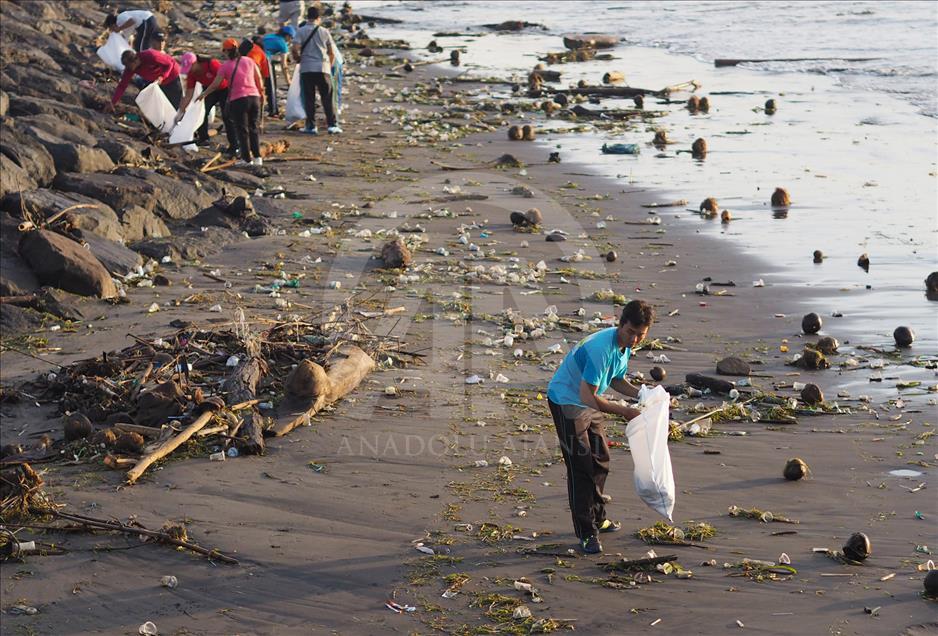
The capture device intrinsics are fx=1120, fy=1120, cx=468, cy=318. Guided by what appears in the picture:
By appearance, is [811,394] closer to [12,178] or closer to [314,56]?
[12,178]

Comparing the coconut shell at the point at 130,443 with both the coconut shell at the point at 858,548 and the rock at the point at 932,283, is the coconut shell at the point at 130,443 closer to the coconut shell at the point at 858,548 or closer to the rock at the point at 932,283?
the coconut shell at the point at 858,548

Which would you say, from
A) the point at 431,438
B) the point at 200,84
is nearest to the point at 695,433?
the point at 431,438

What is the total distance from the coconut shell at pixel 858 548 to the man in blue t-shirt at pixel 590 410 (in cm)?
125

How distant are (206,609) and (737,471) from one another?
3392mm

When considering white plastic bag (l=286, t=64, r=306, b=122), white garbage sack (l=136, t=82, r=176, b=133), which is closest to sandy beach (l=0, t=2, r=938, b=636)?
white garbage sack (l=136, t=82, r=176, b=133)

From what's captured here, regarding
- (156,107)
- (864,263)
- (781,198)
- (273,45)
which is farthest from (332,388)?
(273,45)

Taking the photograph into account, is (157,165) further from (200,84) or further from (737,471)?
(737,471)

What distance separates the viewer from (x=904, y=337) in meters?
9.27

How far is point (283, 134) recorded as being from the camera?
1845 centimetres

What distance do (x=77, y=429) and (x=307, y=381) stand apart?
152cm

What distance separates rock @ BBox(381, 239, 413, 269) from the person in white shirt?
406 inches

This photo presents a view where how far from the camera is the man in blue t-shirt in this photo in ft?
19.4

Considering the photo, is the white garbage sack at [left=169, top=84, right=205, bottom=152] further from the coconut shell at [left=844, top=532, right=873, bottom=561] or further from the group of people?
the coconut shell at [left=844, top=532, right=873, bottom=561]

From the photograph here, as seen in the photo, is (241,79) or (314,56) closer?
(241,79)
